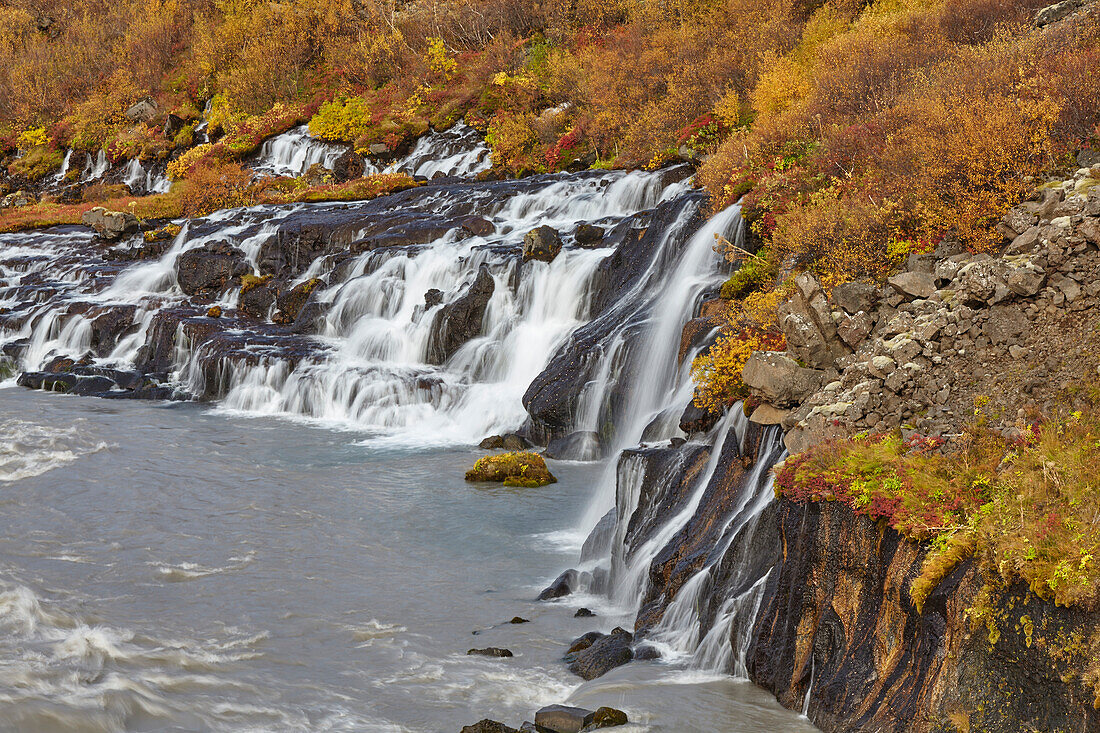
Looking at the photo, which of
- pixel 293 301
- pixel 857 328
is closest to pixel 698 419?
pixel 857 328

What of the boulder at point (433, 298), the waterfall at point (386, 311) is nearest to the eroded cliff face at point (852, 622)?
the waterfall at point (386, 311)

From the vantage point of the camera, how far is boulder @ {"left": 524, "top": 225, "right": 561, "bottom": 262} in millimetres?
25375

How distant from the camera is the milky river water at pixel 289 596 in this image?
9039 millimetres

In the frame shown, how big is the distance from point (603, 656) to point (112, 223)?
3592cm

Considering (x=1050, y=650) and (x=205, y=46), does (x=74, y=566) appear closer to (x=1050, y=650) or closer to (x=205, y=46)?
(x=1050, y=650)

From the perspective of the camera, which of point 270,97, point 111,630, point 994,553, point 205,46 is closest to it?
point 994,553

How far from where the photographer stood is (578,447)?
19375 mm

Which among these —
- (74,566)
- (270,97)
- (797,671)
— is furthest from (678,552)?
(270,97)

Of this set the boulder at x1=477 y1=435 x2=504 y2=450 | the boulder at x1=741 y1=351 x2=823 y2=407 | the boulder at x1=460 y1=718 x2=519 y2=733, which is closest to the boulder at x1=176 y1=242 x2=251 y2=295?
the boulder at x1=477 y1=435 x2=504 y2=450

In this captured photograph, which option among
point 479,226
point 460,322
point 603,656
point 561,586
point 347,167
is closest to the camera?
point 603,656

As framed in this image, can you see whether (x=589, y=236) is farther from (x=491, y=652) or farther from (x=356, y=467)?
(x=491, y=652)

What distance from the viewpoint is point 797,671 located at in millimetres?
8523

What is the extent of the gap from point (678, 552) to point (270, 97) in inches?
2025

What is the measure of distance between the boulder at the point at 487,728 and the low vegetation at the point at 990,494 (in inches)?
144
